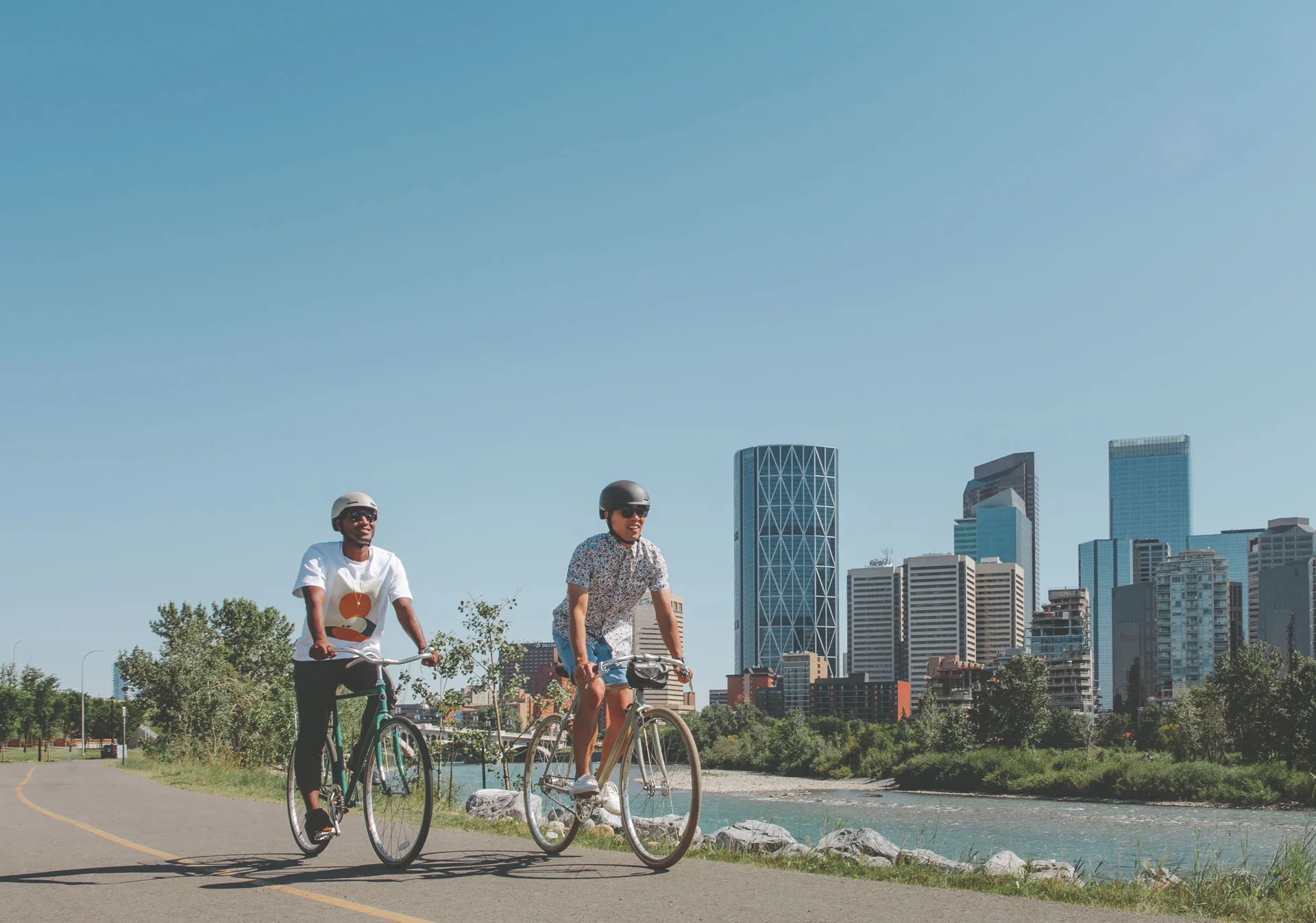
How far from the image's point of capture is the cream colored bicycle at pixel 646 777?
6.44 metres

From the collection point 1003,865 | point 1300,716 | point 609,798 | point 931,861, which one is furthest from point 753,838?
point 1300,716

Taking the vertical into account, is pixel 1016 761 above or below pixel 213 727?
below

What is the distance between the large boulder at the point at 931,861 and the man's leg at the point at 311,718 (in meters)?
3.72

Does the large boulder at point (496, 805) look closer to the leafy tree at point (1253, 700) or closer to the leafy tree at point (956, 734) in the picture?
the leafy tree at point (1253, 700)

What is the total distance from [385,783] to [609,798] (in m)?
1.27

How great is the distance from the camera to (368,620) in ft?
23.4

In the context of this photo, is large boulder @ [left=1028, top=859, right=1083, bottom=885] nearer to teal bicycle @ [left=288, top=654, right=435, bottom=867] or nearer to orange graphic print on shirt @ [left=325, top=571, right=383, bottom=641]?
teal bicycle @ [left=288, top=654, right=435, bottom=867]

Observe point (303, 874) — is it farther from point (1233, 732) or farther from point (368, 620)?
point (1233, 732)

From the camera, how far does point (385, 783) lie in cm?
677

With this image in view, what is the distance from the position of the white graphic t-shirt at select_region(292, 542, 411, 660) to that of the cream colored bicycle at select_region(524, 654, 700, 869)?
3.75ft

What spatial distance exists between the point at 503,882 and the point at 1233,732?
100 meters

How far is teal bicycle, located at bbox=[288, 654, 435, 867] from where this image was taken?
651 centimetres

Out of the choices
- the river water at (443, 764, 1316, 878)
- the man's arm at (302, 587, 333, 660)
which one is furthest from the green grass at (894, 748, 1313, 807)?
the man's arm at (302, 587, 333, 660)

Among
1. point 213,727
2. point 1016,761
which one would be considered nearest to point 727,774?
point 1016,761
